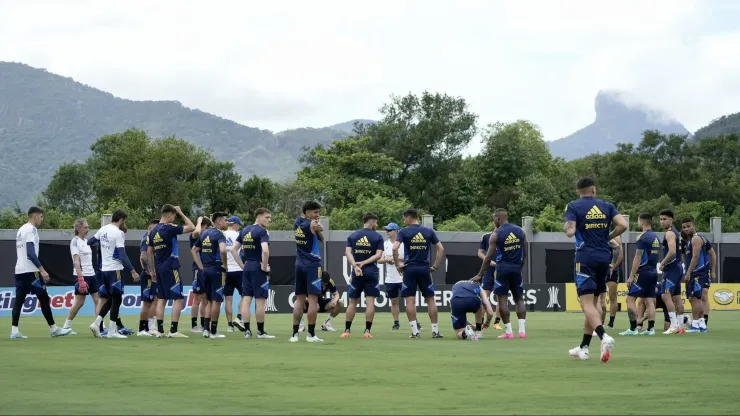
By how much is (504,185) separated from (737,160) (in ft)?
69.1

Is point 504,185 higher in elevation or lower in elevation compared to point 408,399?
higher

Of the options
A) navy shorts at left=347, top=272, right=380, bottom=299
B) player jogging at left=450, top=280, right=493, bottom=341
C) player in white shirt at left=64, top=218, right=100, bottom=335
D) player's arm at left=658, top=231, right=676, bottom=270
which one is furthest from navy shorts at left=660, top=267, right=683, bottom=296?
player in white shirt at left=64, top=218, right=100, bottom=335

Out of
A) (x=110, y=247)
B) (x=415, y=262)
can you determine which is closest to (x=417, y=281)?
(x=415, y=262)

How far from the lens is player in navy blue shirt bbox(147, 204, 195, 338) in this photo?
1698 cm

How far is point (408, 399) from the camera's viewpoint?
8.30 meters

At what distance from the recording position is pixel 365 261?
57.8 ft

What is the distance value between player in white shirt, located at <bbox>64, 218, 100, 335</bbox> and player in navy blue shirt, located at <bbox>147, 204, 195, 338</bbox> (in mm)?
1247

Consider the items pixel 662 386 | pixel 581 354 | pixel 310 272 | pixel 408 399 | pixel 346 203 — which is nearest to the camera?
pixel 408 399

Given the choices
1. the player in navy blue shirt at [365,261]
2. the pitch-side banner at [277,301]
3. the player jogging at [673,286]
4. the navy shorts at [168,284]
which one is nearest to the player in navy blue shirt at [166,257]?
the navy shorts at [168,284]

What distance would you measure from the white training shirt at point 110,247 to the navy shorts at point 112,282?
0.07 metres

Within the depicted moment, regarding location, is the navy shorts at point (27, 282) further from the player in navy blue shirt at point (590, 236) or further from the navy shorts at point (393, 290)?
the player in navy blue shirt at point (590, 236)

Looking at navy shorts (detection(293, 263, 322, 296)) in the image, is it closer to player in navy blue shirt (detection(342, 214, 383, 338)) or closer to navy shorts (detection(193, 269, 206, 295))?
player in navy blue shirt (detection(342, 214, 383, 338))

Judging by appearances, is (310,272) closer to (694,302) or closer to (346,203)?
(694,302)

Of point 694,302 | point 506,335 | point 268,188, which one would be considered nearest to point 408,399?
point 506,335
